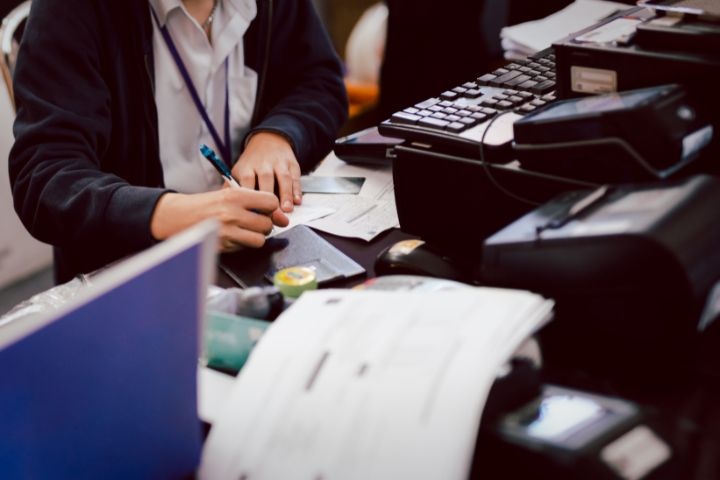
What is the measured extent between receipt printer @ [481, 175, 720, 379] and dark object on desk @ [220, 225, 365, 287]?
248mm

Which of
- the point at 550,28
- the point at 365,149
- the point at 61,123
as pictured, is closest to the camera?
the point at 61,123

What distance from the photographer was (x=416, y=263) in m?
0.90

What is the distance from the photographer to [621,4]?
1600 mm

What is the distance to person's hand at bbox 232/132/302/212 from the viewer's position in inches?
48.0

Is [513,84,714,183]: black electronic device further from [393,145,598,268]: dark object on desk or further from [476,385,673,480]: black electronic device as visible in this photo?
[476,385,673,480]: black electronic device

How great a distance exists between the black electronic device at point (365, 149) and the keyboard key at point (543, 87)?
0.88ft

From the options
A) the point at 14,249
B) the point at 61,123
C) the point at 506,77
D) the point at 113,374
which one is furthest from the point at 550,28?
the point at 14,249

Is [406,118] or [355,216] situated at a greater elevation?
[406,118]

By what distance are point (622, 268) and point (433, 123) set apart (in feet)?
1.20

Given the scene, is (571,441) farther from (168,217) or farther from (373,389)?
(168,217)

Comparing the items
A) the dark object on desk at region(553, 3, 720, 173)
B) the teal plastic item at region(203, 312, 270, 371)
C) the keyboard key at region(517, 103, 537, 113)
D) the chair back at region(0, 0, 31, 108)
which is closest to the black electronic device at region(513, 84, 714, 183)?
the dark object on desk at region(553, 3, 720, 173)

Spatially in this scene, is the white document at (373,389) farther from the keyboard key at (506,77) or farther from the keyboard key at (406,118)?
the keyboard key at (506,77)

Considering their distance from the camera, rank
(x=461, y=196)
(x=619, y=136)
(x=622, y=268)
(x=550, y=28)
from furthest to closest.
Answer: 1. (x=550, y=28)
2. (x=461, y=196)
3. (x=619, y=136)
4. (x=622, y=268)

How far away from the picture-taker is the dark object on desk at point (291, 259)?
0.98m
